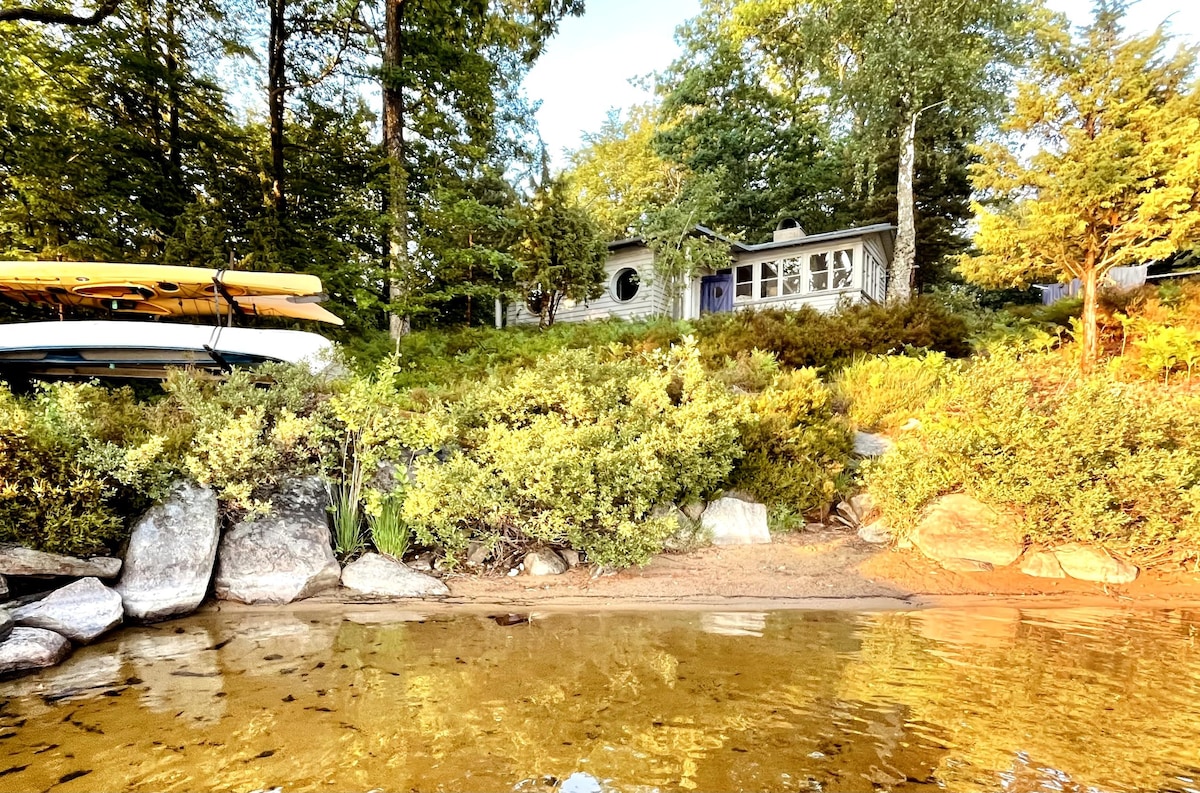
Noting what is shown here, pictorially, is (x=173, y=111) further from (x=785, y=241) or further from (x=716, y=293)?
(x=785, y=241)

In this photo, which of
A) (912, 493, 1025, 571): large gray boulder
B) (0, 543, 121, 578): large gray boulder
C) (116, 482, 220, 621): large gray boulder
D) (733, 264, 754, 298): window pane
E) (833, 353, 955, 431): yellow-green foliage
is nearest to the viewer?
(0, 543, 121, 578): large gray boulder

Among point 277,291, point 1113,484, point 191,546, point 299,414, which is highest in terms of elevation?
point 277,291

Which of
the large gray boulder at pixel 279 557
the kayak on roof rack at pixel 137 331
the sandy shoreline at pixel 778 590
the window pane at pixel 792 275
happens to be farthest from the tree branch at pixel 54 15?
the window pane at pixel 792 275

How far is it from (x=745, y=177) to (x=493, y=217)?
16.6 meters

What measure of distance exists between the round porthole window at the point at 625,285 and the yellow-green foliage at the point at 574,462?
1411 centimetres

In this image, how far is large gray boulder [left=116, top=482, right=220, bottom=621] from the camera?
4.15 m

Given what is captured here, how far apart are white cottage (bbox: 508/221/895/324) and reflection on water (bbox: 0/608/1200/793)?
46.9ft

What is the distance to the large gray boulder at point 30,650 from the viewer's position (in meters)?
3.27

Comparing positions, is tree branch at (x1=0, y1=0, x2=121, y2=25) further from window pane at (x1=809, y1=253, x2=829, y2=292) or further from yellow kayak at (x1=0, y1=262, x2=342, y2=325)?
window pane at (x1=809, y1=253, x2=829, y2=292)

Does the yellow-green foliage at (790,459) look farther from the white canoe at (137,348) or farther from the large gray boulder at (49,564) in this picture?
the large gray boulder at (49,564)

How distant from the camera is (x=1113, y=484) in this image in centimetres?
474

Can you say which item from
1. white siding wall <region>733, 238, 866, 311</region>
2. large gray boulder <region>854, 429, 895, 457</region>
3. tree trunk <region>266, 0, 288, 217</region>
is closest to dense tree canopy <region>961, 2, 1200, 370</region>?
large gray boulder <region>854, 429, 895, 457</region>

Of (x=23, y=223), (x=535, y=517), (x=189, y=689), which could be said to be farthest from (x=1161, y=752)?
(x=23, y=223)

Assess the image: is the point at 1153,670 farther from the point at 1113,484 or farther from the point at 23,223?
the point at 23,223
